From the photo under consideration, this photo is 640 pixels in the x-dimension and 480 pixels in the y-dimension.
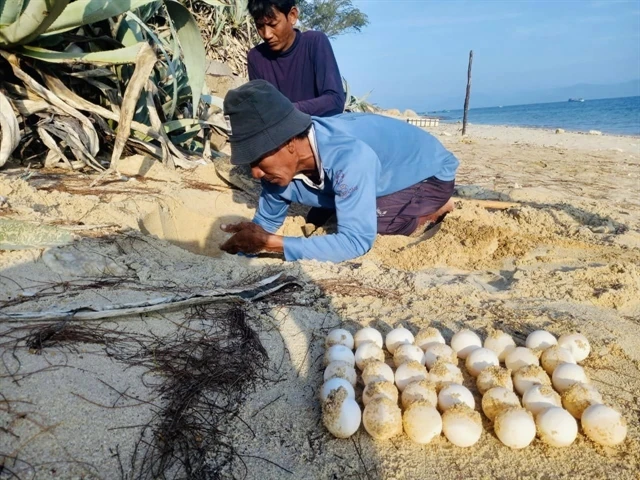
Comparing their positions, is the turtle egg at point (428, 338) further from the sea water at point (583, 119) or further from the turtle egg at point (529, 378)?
the sea water at point (583, 119)

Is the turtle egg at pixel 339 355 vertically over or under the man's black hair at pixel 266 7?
under

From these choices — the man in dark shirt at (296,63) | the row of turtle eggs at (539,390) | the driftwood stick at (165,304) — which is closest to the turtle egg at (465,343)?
the row of turtle eggs at (539,390)

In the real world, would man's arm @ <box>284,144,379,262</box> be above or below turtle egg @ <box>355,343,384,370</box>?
above

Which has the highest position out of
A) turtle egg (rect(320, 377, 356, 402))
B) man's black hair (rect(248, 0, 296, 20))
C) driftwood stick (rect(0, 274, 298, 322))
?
man's black hair (rect(248, 0, 296, 20))

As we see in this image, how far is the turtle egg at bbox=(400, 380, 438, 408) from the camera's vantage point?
4.96 ft

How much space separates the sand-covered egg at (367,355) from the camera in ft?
5.76

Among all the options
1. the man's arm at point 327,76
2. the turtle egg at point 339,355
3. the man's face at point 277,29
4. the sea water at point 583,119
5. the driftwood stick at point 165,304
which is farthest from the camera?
the sea water at point 583,119

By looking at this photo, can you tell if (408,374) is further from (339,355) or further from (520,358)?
(520,358)

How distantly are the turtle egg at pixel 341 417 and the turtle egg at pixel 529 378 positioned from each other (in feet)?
2.06

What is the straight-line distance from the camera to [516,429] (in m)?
1.38

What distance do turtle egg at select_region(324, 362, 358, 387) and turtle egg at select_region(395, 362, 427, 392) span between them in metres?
0.16

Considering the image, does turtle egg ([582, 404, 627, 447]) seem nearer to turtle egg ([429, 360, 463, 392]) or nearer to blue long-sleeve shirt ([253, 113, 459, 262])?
turtle egg ([429, 360, 463, 392])

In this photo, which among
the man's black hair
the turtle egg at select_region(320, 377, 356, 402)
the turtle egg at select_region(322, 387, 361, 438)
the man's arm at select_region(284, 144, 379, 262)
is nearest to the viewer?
the turtle egg at select_region(322, 387, 361, 438)

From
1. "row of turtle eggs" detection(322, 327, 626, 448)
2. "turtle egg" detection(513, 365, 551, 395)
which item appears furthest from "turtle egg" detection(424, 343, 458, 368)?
"turtle egg" detection(513, 365, 551, 395)
